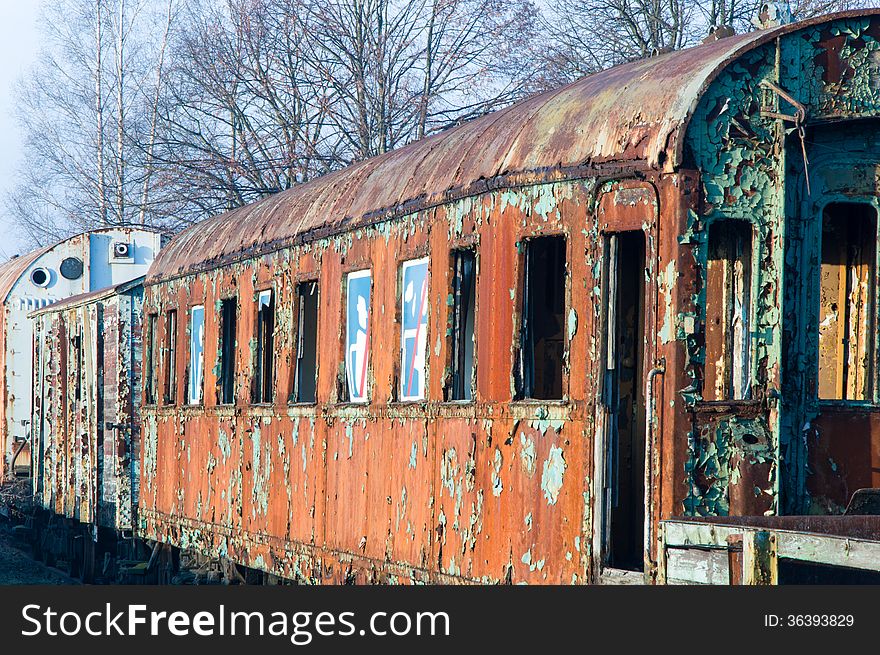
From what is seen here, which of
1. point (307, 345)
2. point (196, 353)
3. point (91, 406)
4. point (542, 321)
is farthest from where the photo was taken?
point (91, 406)

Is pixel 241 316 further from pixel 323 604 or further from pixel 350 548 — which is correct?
pixel 323 604

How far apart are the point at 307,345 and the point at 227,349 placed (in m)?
1.66

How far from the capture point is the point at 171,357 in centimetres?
1582

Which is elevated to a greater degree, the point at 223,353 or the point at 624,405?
the point at 223,353

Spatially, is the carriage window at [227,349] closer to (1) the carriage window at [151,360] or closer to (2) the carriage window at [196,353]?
(2) the carriage window at [196,353]

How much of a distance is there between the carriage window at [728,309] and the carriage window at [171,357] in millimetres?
8982

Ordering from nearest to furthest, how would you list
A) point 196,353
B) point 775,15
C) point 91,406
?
1. point 775,15
2. point 196,353
3. point 91,406

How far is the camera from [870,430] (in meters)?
7.44

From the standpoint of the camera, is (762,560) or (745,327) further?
(745,327)

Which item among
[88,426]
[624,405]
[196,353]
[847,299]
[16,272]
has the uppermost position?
[16,272]

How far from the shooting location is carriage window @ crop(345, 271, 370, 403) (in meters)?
10.6

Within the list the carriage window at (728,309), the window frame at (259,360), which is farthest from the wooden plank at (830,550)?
the window frame at (259,360)

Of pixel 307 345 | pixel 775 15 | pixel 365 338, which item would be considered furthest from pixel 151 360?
pixel 775 15

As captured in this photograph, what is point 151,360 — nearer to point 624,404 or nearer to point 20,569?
point 20,569
